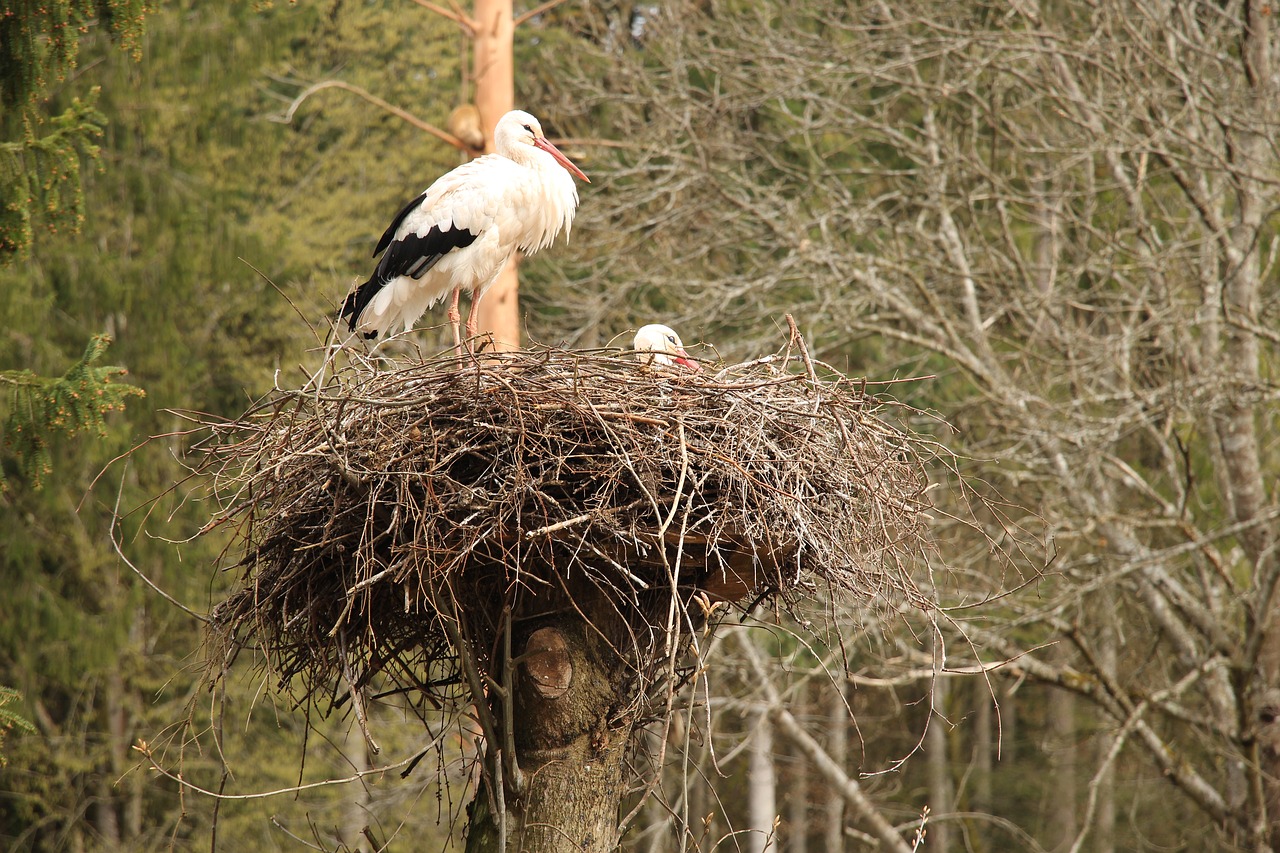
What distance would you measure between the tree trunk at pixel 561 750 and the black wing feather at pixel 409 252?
2.27 meters

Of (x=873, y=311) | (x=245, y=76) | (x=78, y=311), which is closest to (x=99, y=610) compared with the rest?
(x=78, y=311)

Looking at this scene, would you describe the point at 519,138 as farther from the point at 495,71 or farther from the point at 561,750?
the point at 561,750

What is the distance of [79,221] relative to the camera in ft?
18.6

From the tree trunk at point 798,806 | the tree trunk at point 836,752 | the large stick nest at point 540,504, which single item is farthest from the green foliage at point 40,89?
the tree trunk at point 798,806

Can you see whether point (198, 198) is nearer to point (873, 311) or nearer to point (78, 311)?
point (78, 311)

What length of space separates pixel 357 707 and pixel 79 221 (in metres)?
3.32

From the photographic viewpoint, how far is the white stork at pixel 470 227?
5645 millimetres

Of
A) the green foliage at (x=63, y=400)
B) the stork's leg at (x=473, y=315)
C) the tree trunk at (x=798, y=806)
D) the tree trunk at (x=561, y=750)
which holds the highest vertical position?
the stork's leg at (x=473, y=315)

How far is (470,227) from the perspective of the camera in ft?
18.5

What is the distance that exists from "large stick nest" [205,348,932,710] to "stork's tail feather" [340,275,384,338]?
1742 mm

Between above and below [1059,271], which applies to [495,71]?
above

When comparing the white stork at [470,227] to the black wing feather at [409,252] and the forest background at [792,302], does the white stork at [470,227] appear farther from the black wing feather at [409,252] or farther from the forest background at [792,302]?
the forest background at [792,302]

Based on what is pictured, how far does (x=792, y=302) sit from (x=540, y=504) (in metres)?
7.48

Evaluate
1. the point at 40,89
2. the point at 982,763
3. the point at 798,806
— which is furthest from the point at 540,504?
the point at 982,763
